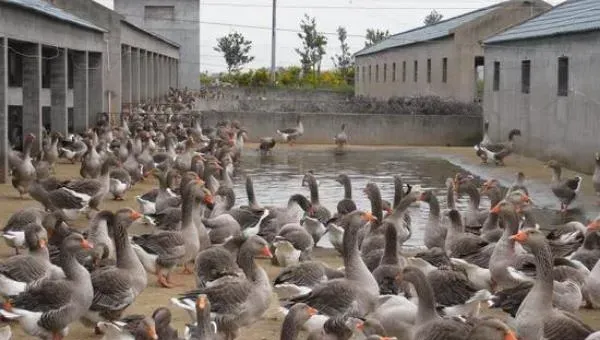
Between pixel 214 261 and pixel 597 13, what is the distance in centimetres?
2038

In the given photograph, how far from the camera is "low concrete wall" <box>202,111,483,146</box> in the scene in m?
39.9

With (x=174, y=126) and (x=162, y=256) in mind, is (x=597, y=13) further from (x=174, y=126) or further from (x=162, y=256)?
(x=162, y=256)

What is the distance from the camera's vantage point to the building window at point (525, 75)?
3391 cm

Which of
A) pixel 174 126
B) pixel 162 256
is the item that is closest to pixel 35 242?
pixel 162 256

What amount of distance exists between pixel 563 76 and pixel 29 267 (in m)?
22.1

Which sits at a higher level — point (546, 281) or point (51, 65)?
point (51, 65)

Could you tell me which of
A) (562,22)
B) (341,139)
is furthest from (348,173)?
(341,139)

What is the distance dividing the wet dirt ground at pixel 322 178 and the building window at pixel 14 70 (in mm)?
5073

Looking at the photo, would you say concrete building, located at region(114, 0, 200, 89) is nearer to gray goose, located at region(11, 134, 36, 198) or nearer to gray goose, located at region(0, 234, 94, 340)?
gray goose, located at region(11, 134, 36, 198)

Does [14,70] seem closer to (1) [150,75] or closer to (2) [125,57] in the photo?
(2) [125,57]

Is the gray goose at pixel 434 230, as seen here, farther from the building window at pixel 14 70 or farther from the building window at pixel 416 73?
the building window at pixel 416 73

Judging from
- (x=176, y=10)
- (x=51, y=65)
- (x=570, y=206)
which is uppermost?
(x=176, y=10)

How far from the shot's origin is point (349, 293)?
34.6 ft

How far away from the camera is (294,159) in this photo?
109ft
